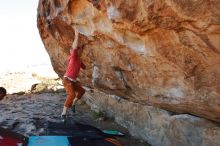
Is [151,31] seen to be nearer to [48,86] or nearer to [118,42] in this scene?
[118,42]

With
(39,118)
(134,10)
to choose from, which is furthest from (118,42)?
(39,118)

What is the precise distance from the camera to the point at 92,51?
9281 millimetres

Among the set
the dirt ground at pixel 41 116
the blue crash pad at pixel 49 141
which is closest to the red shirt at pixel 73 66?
the dirt ground at pixel 41 116

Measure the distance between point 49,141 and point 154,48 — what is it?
263 centimetres

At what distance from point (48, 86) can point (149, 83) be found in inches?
470

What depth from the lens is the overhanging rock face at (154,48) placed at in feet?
17.8

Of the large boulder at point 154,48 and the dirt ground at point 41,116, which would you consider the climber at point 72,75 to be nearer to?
the large boulder at point 154,48

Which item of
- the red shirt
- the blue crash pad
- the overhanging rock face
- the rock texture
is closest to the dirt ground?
the rock texture

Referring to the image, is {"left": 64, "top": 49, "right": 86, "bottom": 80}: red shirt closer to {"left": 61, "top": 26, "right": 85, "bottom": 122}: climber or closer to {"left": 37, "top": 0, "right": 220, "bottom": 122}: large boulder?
{"left": 61, "top": 26, "right": 85, "bottom": 122}: climber

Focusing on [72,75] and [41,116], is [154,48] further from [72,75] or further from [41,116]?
[41,116]

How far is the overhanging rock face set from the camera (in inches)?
214

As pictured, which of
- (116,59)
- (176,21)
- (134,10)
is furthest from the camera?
(116,59)

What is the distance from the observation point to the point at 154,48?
6.55 m

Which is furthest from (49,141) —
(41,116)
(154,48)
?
(41,116)
